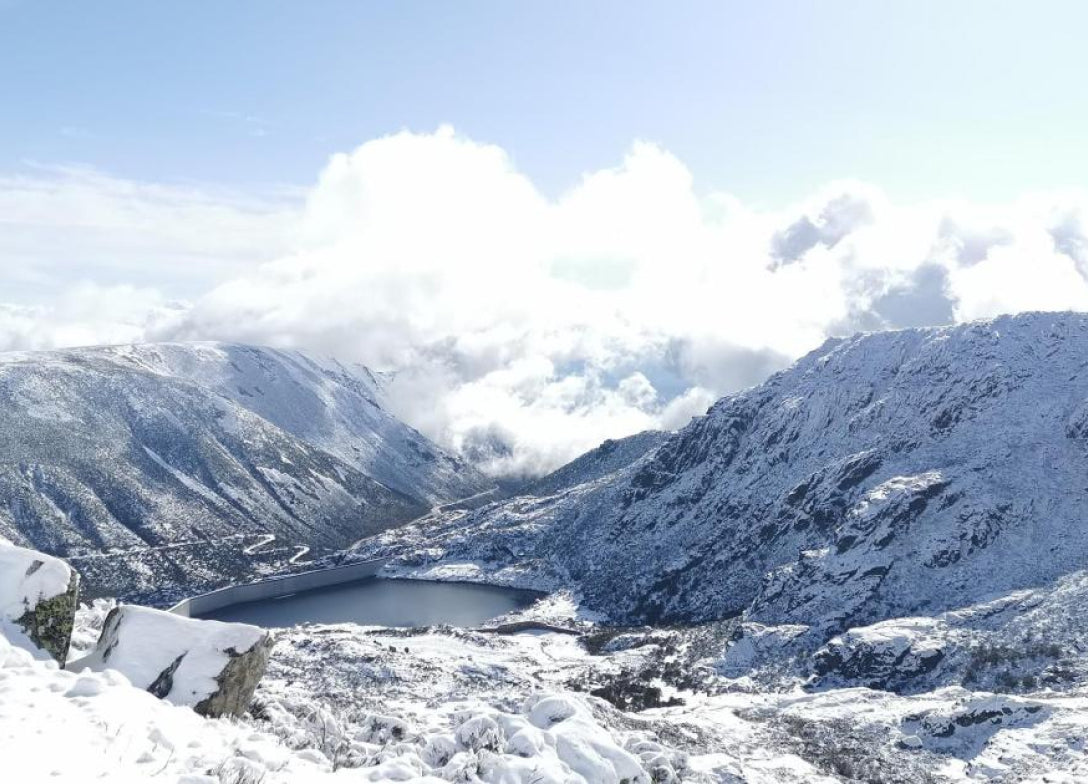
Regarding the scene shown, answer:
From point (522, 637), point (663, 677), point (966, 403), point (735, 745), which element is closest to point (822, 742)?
point (735, 745)

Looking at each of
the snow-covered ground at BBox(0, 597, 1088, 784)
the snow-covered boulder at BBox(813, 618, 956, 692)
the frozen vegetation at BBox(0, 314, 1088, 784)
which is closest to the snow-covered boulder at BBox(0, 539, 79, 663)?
the frozen vegetation at BBox(0, 314, 1088, 784)

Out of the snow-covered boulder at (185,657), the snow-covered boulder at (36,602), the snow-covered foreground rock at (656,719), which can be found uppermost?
the snow-covered boulder at (36,602)

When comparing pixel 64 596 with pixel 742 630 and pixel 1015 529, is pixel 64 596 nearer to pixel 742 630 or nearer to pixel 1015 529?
pixel 742 630

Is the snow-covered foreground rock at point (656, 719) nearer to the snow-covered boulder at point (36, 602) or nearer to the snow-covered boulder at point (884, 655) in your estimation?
the snow-covered boulder at point (36, 602)

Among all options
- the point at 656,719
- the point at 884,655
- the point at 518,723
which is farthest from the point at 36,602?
the point at 884,655

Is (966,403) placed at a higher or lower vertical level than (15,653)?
higher

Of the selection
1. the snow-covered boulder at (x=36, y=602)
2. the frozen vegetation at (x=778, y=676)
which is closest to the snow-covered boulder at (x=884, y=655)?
the frozen vegetation at (x=778, y=676)
